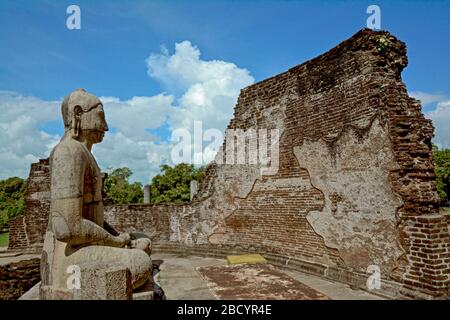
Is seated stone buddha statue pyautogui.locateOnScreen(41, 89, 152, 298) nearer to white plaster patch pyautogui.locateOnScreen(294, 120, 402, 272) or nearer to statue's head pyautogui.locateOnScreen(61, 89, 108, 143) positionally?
statue's head pyautogui.locateOnScreen(61, 89, 108, 143)

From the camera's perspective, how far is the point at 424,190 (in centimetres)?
506

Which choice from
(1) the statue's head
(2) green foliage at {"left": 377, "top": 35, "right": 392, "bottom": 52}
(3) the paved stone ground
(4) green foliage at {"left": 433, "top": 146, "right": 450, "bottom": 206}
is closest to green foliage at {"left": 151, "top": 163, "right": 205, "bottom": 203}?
(3) the paved stone ground

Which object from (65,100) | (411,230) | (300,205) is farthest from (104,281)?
(300,205)

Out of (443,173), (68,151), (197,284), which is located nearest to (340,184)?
(197,284)

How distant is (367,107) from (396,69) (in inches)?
40.9

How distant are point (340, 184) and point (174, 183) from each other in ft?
79.4

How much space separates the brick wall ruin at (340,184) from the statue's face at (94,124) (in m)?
4.29

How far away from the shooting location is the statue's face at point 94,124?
3.51 m

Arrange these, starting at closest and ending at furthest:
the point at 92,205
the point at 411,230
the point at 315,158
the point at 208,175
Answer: the point at 92,205 → the point at 411,230 → the point at 315,158 → the point at 208,175

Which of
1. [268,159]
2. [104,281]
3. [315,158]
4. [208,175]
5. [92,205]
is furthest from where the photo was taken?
[208,175]

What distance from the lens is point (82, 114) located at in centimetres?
351

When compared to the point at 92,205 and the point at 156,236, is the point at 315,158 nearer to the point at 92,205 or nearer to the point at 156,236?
the point at 92,205

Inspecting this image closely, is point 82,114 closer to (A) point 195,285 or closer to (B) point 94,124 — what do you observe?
(B) point 94,124

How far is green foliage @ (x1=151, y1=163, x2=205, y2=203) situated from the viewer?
92.6ft
